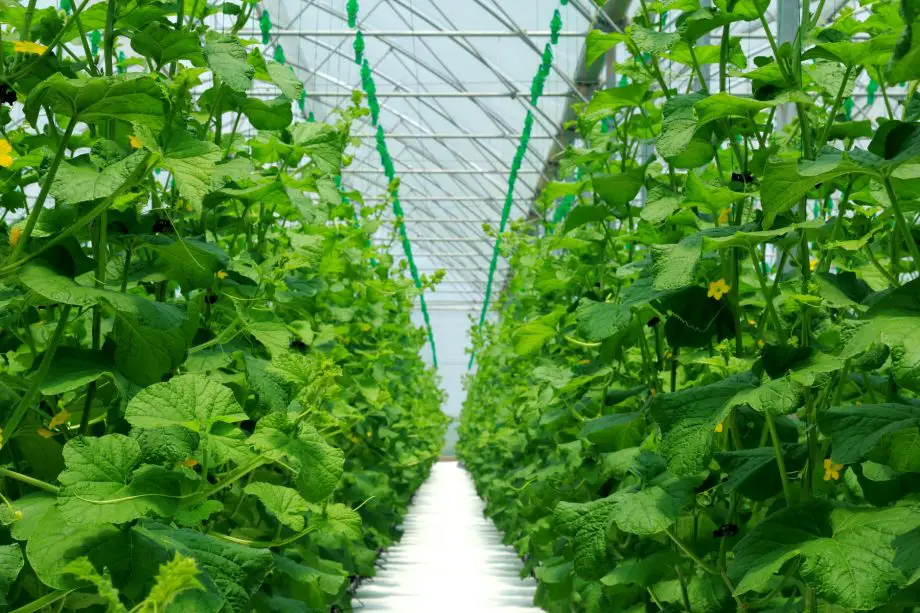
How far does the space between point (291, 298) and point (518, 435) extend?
4.57m

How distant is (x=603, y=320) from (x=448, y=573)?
5.92 metres

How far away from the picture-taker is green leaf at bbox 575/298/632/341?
2.33m

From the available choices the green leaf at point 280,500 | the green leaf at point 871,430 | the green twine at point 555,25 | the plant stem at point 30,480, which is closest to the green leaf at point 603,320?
the green leaf at point 871,430

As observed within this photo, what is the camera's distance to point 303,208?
2.65 metres

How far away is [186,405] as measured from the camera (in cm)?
163

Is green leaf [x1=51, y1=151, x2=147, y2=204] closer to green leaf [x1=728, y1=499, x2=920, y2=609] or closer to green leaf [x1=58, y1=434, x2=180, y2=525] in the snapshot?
green leaf [x1=58, y1=434, x2=180, y2=525]

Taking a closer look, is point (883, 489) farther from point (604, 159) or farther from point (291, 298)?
point (291, 298)

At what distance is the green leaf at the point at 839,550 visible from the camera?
58.9 inches

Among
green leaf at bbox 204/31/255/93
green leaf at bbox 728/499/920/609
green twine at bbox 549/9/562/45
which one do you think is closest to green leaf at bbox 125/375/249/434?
green leaf at bbox 204/31/255/93

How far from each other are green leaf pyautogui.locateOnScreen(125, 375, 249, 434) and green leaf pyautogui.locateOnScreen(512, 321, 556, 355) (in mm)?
1650

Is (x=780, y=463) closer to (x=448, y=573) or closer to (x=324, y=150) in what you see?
(x=324, y=150)

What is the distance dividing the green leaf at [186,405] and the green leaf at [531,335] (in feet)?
5.41

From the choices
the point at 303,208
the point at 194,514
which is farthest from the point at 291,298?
the point at 194,514

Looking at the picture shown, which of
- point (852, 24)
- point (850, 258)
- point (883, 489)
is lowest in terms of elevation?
point (883, 489)
